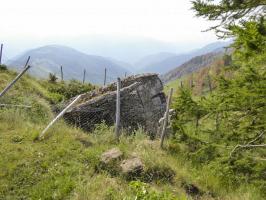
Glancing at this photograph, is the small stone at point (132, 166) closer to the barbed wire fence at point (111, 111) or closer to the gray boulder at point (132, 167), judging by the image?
the gray boulder at point (132, 167)

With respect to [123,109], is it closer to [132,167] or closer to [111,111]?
[111,111]

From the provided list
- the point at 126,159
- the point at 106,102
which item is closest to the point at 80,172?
the point at 126,159

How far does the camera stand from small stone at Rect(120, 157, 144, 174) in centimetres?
894

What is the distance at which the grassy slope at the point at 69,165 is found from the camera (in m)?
8.09

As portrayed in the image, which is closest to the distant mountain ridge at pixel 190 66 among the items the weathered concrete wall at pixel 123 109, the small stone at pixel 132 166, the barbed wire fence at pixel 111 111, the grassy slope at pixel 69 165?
the weathered concrete wall at pixel 123 109

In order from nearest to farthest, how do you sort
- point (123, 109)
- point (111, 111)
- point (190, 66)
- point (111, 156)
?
point (111, 156) → point (111, 111) → point (123, 109) → point (190, 66)

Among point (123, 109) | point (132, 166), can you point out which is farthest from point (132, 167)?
point (123, 109)

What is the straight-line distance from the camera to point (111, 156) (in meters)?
9.31

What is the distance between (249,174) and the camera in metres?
9.72

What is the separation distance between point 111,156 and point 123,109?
529 centimetres

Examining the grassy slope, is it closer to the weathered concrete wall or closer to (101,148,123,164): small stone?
(101,148,123,164): small stone

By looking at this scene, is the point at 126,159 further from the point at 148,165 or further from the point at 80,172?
the point at 80,172

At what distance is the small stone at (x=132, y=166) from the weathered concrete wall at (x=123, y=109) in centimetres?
432

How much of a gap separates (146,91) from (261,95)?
8.77 metres
